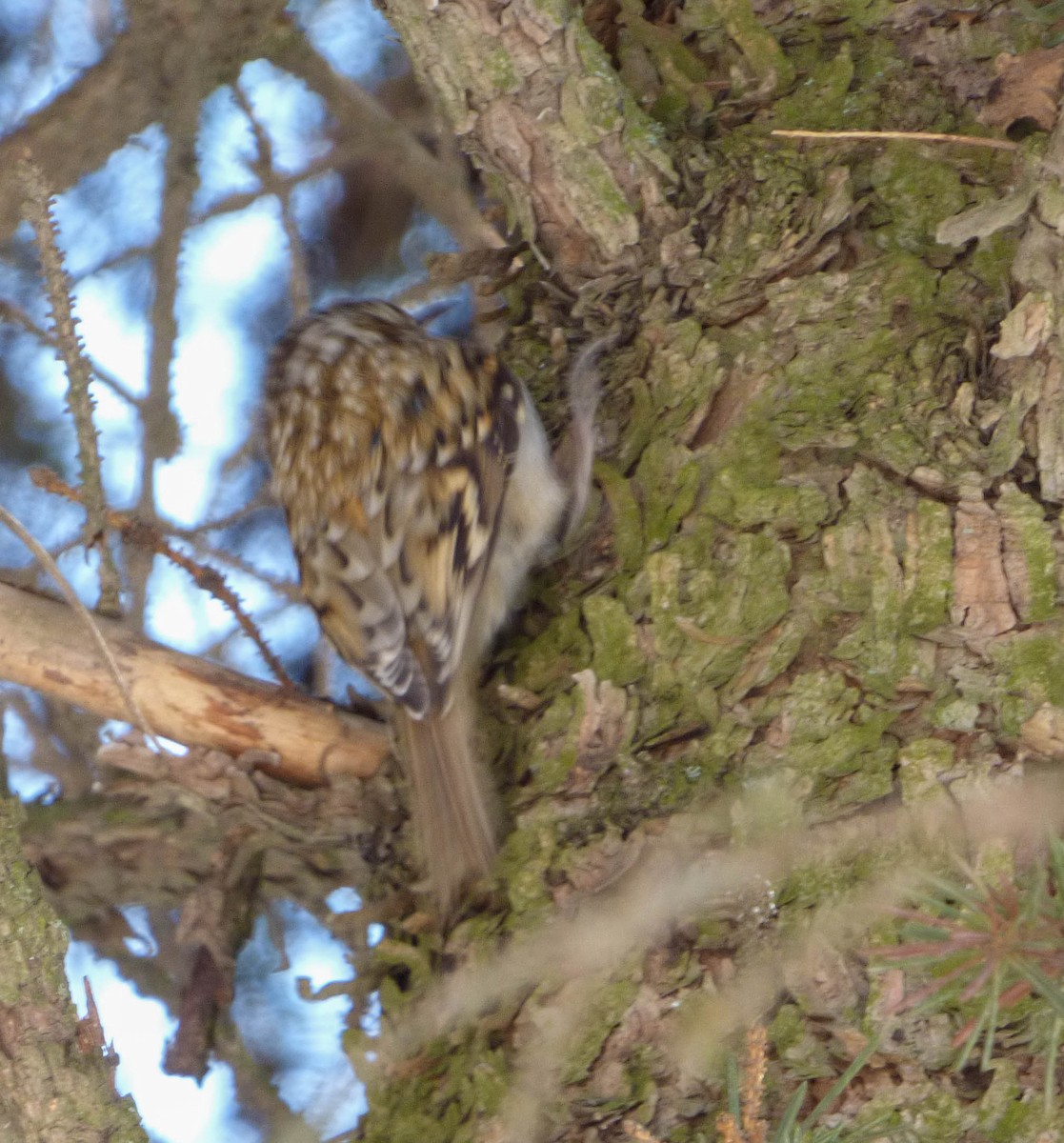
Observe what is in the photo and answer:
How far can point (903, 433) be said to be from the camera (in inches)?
49.1

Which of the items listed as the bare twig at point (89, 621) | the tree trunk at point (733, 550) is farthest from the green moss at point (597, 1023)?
the bare twig at point (89, 621)

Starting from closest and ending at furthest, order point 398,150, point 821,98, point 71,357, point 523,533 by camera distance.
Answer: point 71,357 → point 821,98 → point 523,533 → point 398,150

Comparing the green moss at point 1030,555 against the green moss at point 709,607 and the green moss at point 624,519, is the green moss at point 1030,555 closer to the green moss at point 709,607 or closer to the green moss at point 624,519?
the green moss at point 709,607

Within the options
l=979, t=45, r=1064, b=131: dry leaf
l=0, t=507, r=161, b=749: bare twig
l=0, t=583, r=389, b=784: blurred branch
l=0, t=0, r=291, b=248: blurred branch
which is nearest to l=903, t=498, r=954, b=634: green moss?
l=979, t=45, r=1064, b=131: dry leaf

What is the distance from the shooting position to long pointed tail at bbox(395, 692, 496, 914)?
137cm

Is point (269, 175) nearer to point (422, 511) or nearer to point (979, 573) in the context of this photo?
point (422, 511)

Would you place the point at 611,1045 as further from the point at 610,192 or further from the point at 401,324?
the point at 401,324

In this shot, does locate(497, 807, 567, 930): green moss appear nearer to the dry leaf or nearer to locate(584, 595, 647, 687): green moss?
locate(584, 595, 647, 687): green moss

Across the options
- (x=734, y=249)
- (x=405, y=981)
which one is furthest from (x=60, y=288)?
(x=405, y=981)

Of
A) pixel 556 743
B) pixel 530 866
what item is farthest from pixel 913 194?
pixel 530 866

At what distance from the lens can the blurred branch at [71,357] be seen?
1218mm

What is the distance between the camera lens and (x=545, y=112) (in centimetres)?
138

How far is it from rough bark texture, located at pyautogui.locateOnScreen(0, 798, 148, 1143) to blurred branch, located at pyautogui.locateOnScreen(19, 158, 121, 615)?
0.35m

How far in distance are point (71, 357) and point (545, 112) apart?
1.72ft
